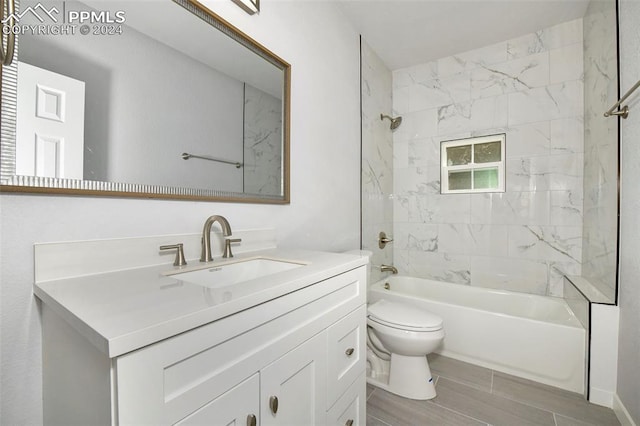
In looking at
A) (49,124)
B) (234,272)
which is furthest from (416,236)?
(49,124)

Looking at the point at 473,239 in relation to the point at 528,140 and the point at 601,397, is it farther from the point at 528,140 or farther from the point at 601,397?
the point at 601,397

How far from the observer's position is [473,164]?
8.78 ft

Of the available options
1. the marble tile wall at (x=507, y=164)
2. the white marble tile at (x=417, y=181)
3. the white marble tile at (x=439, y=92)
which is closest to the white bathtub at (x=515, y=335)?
the marble tile wall at (x=507, y=164)

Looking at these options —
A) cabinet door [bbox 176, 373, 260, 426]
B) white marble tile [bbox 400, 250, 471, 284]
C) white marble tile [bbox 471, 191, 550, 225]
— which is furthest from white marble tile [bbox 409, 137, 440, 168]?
cabinet door [bbox 176, 373, 260, 426]

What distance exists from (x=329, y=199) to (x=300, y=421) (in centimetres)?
136

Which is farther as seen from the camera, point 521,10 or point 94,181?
point 521,10

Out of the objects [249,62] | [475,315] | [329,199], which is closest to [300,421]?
[329,199]

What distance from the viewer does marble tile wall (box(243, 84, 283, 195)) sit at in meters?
1.35

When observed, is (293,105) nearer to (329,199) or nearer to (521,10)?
(329,199)

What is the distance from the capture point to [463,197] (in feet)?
8.84

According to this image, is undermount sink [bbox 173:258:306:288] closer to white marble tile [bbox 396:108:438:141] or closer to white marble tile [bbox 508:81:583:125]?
white marble tile [bbox 396:108:438:141]

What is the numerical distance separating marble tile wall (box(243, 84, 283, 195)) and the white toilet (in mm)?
1067

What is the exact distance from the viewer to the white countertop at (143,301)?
1.50 feet

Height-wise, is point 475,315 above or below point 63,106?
below
